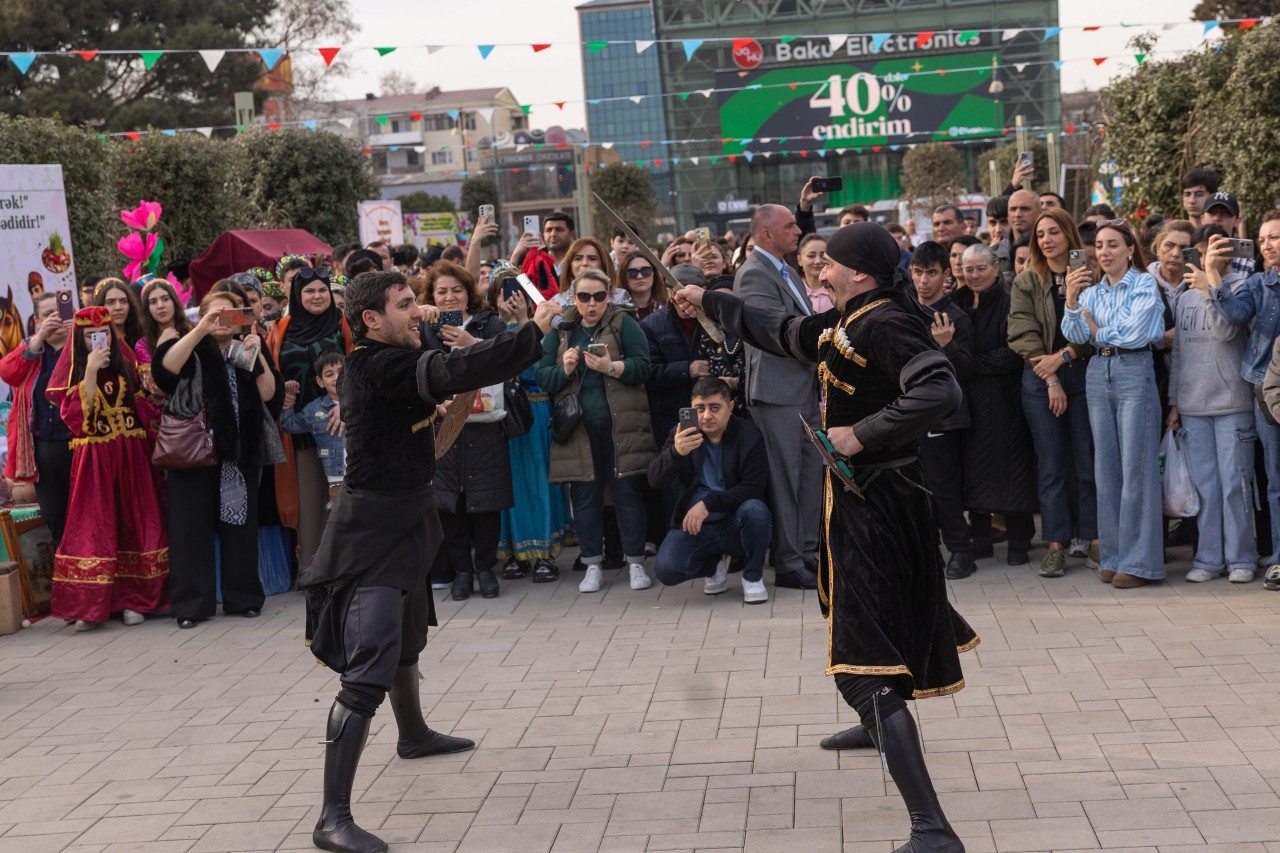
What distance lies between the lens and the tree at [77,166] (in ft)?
41.9

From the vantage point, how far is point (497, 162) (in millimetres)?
62406

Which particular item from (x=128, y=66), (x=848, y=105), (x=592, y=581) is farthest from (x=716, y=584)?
(x=848, y=105)

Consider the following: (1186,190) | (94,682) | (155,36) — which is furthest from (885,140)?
(94,682)

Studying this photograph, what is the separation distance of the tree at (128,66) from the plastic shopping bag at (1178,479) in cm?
2715

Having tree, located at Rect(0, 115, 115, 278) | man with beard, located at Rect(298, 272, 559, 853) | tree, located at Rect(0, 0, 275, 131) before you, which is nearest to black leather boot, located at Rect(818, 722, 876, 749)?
man with beard, located at Rect(298, 272, 559, 853)

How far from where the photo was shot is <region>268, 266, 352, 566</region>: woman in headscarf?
351 inches

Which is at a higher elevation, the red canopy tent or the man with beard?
the red canopy tent

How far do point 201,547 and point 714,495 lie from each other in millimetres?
3086

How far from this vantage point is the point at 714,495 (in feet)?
26.6

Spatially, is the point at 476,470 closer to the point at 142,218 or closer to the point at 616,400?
the point at 616,400

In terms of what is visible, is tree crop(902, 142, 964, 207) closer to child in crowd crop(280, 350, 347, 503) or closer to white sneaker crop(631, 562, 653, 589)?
white sneaker crop(631, 562, 653, 589)

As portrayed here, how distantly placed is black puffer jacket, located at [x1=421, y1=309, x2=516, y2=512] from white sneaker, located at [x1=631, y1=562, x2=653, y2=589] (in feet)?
2.92

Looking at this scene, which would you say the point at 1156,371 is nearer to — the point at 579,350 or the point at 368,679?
the point at 579,350

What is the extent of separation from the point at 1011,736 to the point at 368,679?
8.06 feet
